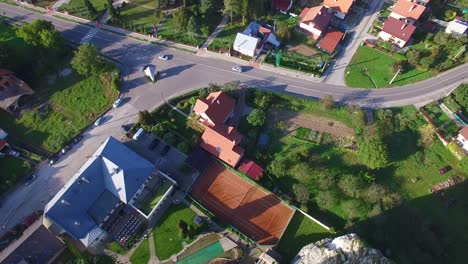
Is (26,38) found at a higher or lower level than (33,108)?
higher

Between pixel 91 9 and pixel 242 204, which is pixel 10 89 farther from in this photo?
pixel 242 204

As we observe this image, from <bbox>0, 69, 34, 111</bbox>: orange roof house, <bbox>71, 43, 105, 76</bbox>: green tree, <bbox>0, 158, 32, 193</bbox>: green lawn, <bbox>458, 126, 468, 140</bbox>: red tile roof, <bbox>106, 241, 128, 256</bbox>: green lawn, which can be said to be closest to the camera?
<bbox>106, 241, 128, 256</bbox>: green lawn

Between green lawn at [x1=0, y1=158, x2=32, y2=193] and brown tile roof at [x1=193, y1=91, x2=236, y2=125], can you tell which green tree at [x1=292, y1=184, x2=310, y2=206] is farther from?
green lawn at [x1=0, y1=158, x2=32, y2=193]

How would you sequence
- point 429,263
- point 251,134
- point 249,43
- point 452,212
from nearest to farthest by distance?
point 429,263, point 452,212, point 251,134, point 249,43

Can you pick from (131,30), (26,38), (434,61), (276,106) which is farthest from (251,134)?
(26,38)

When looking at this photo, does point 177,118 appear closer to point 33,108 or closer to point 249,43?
point 249,43

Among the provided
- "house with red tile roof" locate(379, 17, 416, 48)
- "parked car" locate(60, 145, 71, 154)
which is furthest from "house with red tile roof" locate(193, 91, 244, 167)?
"house with red tile roof" locate(379, 17, 416, 48)

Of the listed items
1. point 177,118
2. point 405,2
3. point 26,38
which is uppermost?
point 405,2
